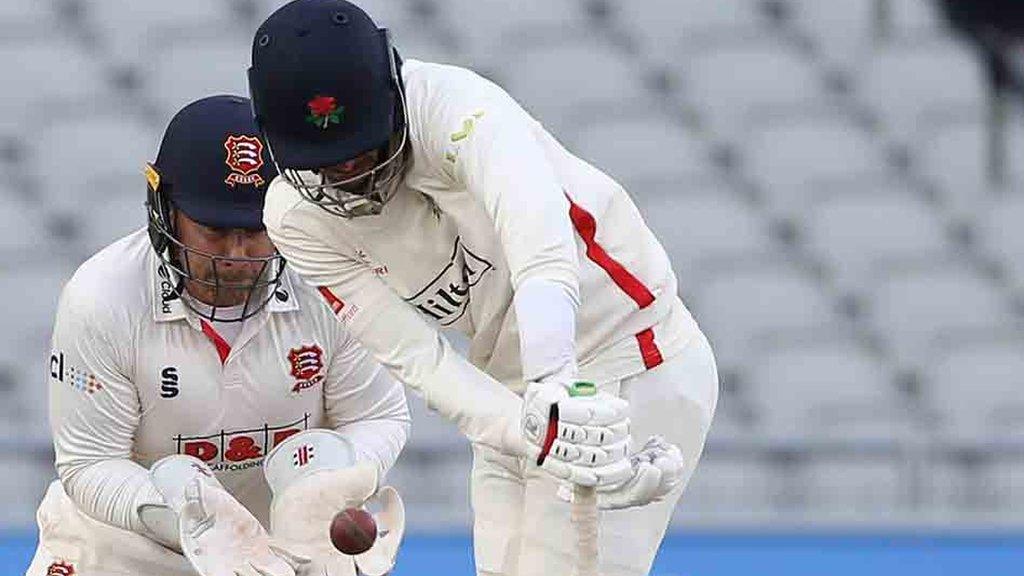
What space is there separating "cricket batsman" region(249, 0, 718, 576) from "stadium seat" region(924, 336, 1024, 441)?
254 centimetres

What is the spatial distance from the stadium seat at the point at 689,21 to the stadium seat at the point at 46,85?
1319 mm

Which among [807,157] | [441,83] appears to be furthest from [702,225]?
[441,83]

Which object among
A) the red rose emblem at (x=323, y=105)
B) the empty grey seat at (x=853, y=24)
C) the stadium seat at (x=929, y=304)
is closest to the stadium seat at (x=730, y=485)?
the stadium seat at (x=929, y=304)

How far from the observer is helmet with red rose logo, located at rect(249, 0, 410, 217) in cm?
239

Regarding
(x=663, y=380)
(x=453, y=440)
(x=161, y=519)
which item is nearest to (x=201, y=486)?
(x=161, y=519)

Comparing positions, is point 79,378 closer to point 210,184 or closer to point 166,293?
point 166,293

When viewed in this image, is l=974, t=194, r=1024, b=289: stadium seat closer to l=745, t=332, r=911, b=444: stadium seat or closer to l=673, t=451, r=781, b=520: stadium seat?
l=745, t=332, r=911, b=444: stadium seat

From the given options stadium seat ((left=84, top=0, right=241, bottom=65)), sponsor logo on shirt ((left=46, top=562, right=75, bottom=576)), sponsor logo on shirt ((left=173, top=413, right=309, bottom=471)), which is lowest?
stadium seat ((left=84, top=0, right=241, bottom=65))

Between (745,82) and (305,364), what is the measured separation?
283cm

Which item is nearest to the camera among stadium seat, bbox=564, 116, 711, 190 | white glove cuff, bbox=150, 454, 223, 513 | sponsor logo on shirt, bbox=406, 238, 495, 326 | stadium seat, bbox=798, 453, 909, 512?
sponsor logo on shirt, bbox=406, 238, 495, 326

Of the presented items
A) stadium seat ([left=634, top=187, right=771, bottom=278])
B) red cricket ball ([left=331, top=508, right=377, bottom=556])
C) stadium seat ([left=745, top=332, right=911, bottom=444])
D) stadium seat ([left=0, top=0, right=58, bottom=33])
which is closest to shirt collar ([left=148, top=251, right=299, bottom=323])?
red cricket ball ([left=331, top=508, right=377, bottom=556])

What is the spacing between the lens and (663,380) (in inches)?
102

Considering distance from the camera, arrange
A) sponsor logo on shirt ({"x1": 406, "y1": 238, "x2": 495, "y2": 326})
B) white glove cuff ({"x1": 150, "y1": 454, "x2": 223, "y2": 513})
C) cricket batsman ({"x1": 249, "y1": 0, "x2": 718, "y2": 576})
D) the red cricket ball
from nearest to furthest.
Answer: cricket batsman ({"x1": 249, "y1": 0, "x2": 718, "y2": 576}) → sponsor logo on shirt ({"x1": 406, "y1": 238, "x2": 495, "y2": 326}) → the red cricket ball → white glove cuff ({"x1": 150, "y1": 454, "x2": 223, "y2": 513})

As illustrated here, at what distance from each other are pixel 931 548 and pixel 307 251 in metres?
2.13
